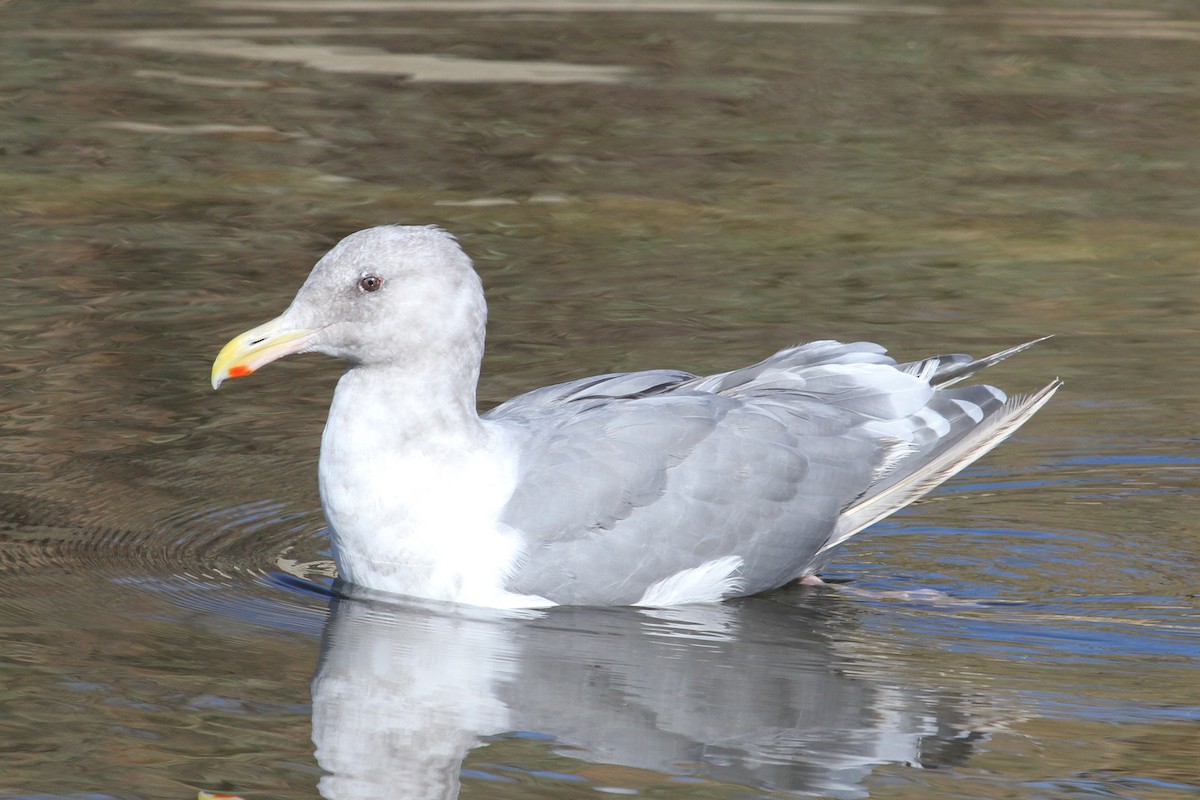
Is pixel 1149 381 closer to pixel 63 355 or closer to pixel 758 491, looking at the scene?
pixel 758 491

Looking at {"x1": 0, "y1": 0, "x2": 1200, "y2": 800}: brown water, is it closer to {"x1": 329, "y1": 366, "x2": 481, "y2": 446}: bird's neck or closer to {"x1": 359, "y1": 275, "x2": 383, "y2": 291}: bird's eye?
{"x1": 329, "y1": 366, "x2": 481, "y2": 446}: bird's neck

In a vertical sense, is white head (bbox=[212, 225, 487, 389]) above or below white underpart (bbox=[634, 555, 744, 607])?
above

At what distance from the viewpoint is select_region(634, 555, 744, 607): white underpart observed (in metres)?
6.23

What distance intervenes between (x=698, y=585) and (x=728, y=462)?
43cm

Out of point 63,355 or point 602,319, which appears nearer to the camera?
point 63,355

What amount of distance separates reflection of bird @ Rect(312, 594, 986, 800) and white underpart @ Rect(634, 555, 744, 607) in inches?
2.4

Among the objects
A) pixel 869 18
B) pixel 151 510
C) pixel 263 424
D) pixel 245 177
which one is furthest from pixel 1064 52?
pixel 151 510

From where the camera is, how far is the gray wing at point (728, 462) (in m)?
6.11

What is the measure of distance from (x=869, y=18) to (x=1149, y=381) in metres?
8.00

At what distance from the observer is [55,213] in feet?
35.1

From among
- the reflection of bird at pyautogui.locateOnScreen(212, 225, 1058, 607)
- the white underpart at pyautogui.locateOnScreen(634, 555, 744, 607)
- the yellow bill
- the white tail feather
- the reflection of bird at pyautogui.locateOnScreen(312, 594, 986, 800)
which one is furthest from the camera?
the white tail feather

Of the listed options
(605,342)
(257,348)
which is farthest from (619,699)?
(605,342)

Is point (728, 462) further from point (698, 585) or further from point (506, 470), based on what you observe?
point (506, 470)

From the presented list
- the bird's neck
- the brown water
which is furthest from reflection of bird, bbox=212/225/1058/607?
the brown water
